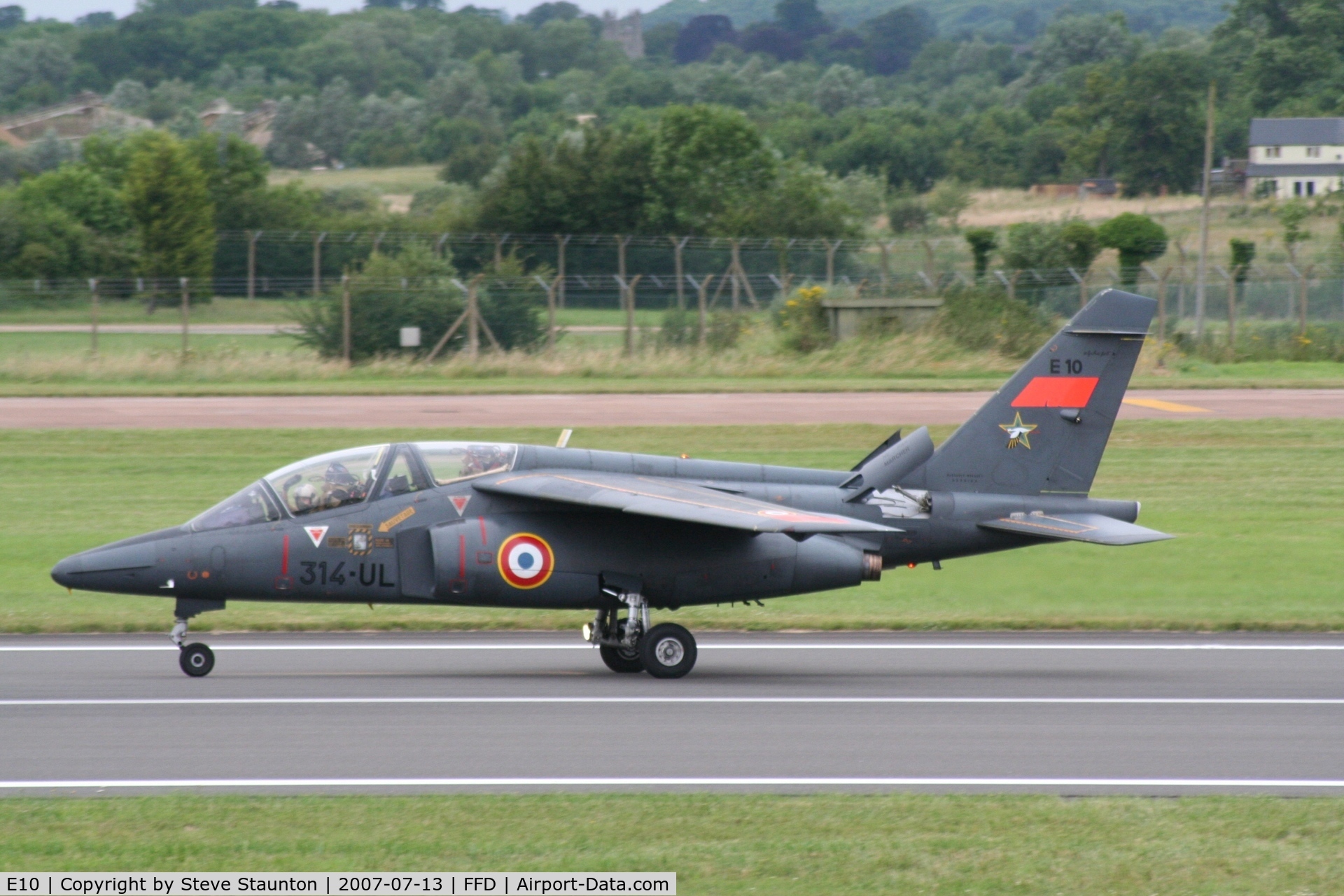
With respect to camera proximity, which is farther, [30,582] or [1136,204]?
[1136,204]

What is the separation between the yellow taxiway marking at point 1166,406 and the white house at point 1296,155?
7238cm

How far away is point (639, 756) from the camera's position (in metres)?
10.6

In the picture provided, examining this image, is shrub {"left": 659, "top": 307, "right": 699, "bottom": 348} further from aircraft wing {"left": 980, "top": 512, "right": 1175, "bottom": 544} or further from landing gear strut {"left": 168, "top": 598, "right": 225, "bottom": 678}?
landing gear strut {"left": 168, "top": 598, "right": 225, "bottom": 678}

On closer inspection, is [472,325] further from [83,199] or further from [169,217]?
[83,199]

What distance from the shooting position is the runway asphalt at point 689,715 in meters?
10.1

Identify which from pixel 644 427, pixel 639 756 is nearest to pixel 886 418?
pixel 644 427

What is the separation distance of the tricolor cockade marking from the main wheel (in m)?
4.05

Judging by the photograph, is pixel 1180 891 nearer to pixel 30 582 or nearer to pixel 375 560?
pixel 375 560

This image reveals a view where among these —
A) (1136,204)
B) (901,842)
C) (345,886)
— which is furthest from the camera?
(1136,204)

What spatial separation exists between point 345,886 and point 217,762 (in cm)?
309

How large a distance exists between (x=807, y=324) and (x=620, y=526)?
2889 centimetres

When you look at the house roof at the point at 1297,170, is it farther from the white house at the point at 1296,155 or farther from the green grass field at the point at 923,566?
the green grass field at the point at 923,566

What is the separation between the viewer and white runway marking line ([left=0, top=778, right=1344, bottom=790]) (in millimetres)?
9836
